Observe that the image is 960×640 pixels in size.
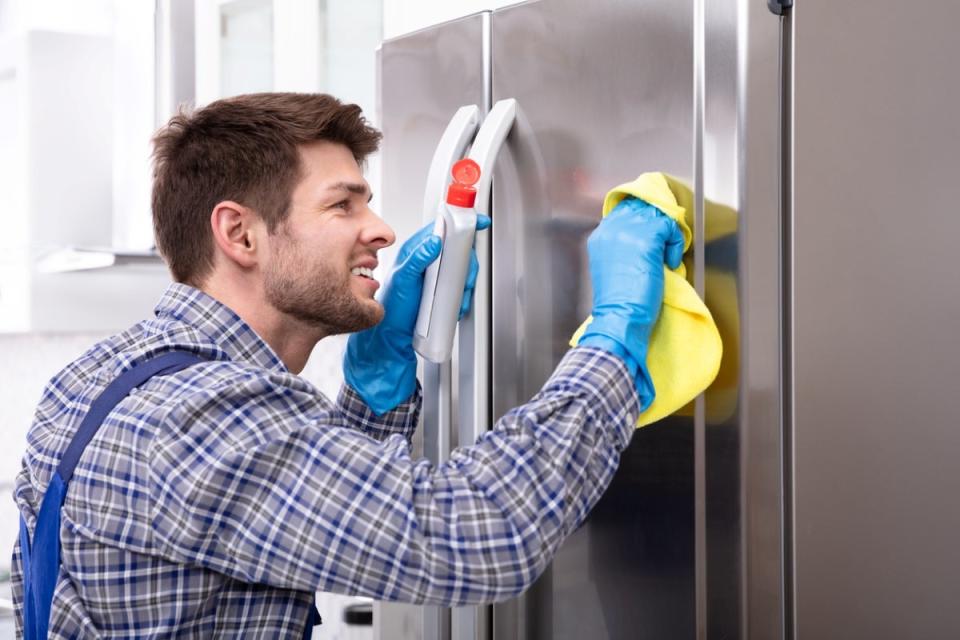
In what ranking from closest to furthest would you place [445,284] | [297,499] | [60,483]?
[297,499] → [60,483] → [445,284]

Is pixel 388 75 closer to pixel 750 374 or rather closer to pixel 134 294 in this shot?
pixel 750 374

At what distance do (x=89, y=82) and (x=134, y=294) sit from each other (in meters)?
0.50

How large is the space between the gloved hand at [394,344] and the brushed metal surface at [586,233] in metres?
0.09

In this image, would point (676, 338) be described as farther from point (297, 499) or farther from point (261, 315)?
point (261, 315)

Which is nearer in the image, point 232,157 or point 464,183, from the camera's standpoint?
point 464,183

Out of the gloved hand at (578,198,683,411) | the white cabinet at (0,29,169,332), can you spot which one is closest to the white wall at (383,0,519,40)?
the gloved hand at (578,198,683,411)

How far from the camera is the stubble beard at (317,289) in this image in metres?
1.11

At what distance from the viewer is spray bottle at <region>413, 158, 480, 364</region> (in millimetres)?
1029

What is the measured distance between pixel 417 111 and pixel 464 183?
22 cm

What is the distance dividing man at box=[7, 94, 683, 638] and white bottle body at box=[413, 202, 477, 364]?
2cm

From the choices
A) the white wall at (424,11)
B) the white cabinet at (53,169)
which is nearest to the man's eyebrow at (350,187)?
the white wall at (424,11)

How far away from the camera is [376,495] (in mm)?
866

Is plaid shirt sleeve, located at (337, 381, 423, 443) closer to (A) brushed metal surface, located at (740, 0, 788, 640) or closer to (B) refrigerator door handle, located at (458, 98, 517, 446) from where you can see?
(B) refrigerator door handle, located at (458, 98, 517, 446)

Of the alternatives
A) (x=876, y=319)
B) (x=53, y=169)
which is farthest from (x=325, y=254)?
(x=53, y=169)
